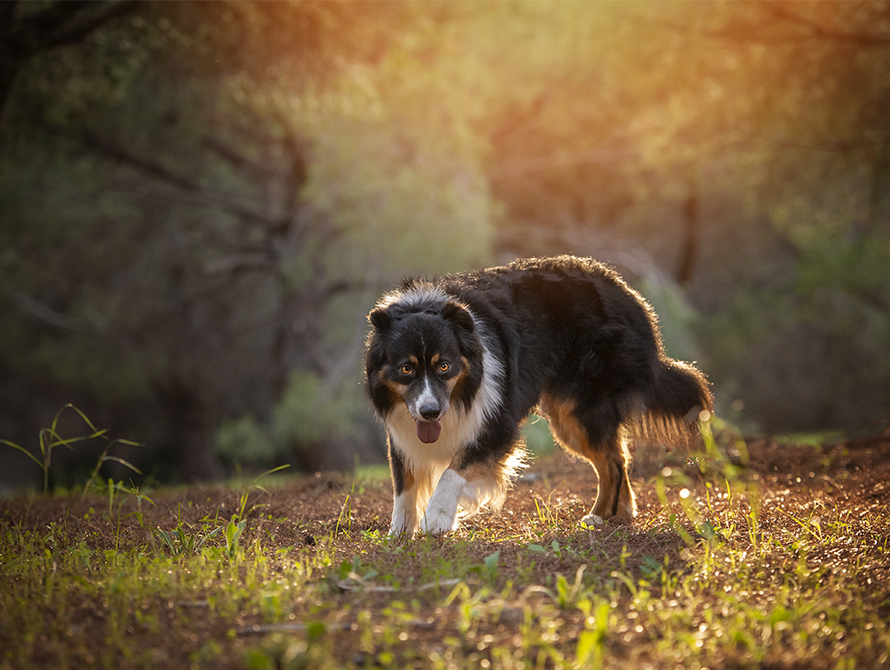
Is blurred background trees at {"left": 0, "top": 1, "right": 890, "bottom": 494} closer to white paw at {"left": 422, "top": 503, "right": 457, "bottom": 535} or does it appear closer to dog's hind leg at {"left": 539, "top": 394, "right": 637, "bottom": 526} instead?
dog's hind leg at {"left": 539, "top": 394, "right": 637, "bottom": 526}

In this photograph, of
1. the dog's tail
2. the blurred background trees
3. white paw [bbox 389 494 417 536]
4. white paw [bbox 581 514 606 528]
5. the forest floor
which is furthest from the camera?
the blurred background trees

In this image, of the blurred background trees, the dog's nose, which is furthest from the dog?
the blurred background trees

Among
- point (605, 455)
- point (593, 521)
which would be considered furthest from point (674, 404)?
point (593, 521)

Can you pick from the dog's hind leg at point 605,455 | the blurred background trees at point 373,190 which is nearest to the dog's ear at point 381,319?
the dog's hind leg at point 605,455

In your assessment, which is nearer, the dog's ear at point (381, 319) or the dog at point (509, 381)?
the dog at point (509, 381)

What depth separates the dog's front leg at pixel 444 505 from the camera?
14.1 feet

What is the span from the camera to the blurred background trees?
8961mm

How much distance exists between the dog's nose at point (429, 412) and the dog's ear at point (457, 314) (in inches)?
22.6

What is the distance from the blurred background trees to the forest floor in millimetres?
4854

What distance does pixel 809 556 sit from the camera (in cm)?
361

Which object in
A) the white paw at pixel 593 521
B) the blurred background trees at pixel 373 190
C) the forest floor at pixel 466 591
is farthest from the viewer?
the blurred background trees at pixel 373 190

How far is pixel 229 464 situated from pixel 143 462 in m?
2.28

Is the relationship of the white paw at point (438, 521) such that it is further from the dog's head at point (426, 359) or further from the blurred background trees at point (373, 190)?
the blurred background trees at point (373, 190)

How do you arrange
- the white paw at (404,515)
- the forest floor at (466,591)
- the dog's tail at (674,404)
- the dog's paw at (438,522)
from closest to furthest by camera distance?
the forest floor at (466,591), the dog's paw at (438,522), the white paw at (404,515), the dog's tail at (674,404)
